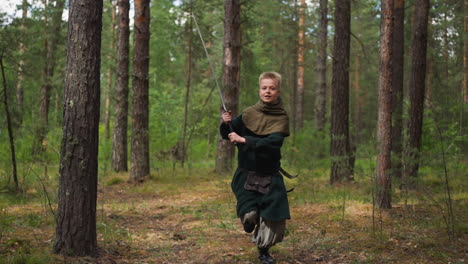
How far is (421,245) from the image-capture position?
244 inches

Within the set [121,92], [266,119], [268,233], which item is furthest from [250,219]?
[121,92]

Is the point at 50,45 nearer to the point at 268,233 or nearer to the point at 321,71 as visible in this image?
the point at 321,71

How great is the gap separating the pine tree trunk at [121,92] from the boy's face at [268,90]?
10002mm

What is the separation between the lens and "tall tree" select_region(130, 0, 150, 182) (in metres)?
12.6

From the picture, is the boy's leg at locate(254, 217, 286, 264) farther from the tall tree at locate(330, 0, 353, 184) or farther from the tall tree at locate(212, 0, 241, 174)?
the tall tree at locate(212, 0, 241, 174)

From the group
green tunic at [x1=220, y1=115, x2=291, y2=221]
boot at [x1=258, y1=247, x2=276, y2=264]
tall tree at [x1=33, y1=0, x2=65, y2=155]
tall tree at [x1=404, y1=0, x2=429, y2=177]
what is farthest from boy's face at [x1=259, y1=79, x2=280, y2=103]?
tall tree at [x1=33, y1=0, x2=65, y2=155]

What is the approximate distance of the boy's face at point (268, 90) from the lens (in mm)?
5414

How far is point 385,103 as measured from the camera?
8.00 metres

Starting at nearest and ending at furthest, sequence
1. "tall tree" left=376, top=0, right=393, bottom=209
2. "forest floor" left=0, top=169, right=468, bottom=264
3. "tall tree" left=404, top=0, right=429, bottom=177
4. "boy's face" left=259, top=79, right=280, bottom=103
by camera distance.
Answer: "boy's face" left=259, top=79, right=280, bottom=103 → "forest floor" left=0, top=169, right=468, bottom=264 → "tall tree" left=376, top=0, right=393, bottom=209 → "tall tree" left=404, top=0, right=429, bottom=177

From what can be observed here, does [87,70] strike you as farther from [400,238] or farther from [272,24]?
[272,24]

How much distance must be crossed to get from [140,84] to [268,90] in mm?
7831

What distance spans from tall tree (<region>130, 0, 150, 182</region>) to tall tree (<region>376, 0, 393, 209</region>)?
22.6ft

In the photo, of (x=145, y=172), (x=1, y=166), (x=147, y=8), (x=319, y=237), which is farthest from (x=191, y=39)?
(x=319, y=237)

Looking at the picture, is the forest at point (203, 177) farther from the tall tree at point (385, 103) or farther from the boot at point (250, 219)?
the boot at point (250, 219)
